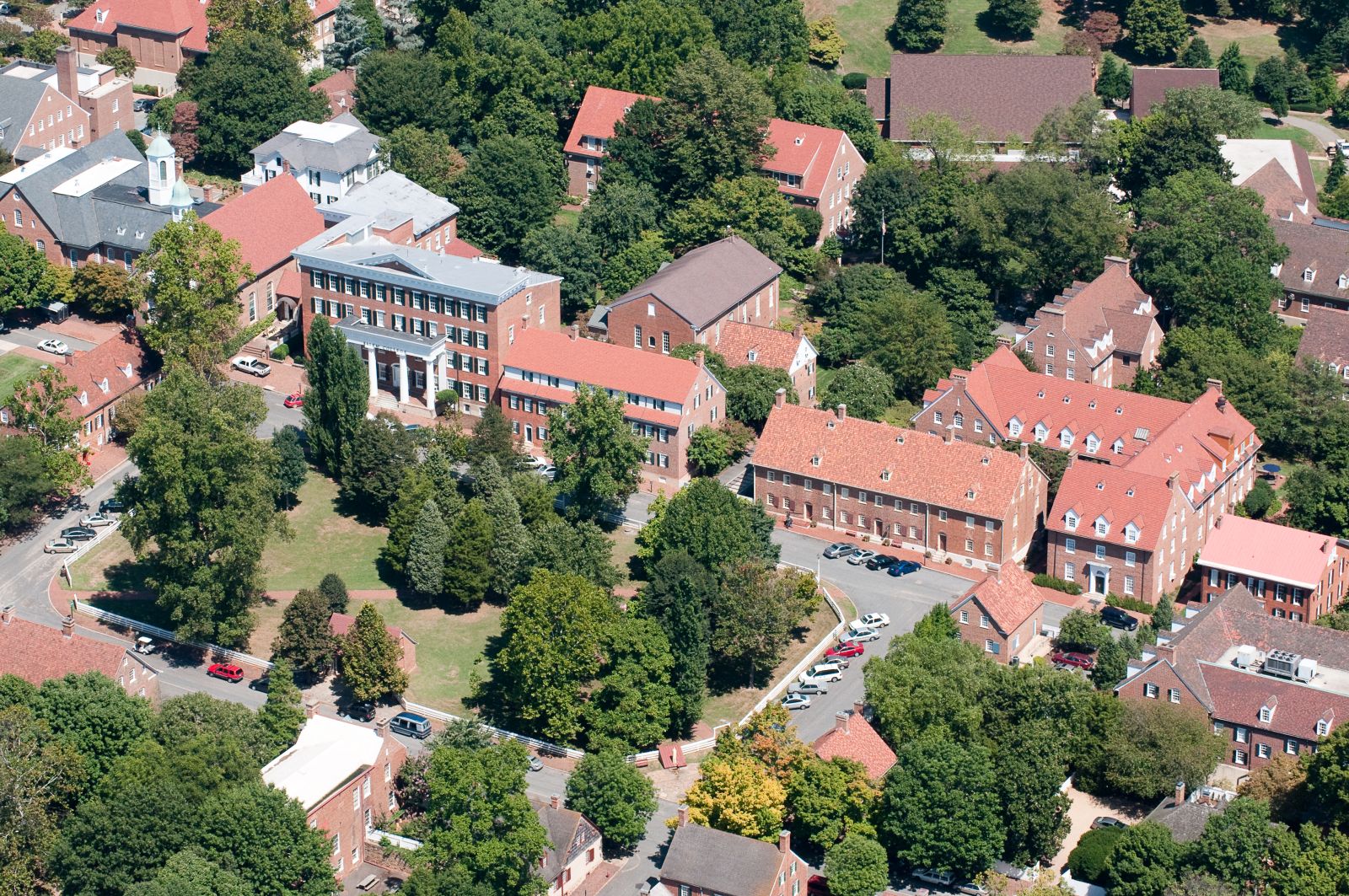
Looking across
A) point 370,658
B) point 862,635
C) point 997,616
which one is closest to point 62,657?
point 370,658

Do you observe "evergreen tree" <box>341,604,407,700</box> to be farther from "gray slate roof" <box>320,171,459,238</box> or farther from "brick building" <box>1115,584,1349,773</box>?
"gray slate roof" <box>320,171,459,238</box>

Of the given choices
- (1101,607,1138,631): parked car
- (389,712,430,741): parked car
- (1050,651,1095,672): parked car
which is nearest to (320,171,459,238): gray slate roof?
(389,712,430,741): parked car

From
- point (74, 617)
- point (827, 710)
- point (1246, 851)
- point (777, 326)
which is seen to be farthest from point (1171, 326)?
point (74, 617)

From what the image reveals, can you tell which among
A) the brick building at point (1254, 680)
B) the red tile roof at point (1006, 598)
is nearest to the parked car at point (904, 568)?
the red tile roof at point (1006, 598)

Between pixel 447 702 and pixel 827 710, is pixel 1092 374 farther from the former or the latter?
pixel 447 702

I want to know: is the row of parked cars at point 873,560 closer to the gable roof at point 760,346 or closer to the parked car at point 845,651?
the parked car at point 845,651
